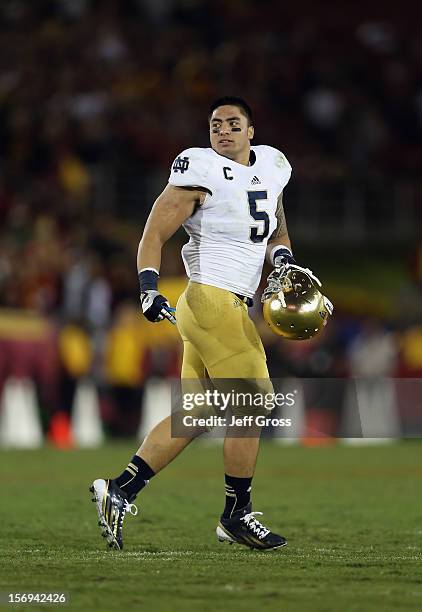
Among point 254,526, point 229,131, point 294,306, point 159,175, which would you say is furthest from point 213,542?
point 159,175

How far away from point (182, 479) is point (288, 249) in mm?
3825

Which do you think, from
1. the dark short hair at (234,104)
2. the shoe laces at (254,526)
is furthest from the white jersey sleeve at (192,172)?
the shoe laces at (254,526)

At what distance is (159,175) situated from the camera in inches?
669

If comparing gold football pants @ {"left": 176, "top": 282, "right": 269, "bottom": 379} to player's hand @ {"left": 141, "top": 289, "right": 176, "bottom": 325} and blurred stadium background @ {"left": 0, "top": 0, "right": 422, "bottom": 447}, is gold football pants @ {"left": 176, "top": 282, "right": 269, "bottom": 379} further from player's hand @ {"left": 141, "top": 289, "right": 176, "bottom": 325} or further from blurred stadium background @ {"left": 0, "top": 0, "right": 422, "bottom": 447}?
blurred stadium background @ {"left": 0, "top": 0, "right": 422, "bottom": 447}

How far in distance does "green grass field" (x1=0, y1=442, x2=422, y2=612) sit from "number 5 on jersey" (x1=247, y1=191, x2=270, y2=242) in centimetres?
137

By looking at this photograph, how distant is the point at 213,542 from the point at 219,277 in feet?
3.95

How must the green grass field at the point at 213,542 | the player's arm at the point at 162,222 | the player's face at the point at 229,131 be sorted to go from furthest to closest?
1. the player's face at the point at 229,131
2. the player's arm at the point at 162,222
3. the green grass field at the point at 213,542

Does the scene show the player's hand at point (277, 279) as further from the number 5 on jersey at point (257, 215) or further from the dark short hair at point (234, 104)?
the dark short hair at point (234, 104)

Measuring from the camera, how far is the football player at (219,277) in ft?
19.2

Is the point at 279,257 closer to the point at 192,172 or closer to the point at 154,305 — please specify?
the point at 192,172

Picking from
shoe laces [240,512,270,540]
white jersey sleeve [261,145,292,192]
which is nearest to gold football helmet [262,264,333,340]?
white jersey sleeve [261,145,292,192]

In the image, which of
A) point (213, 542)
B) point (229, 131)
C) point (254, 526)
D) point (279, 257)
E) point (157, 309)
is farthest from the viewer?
point (279, 257)

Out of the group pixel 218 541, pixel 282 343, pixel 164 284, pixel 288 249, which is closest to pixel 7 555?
pixel 218 541

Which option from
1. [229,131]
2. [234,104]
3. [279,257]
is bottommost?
[279,257]
